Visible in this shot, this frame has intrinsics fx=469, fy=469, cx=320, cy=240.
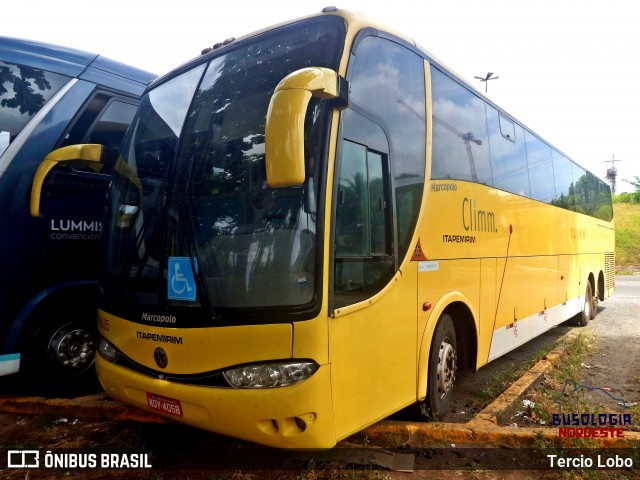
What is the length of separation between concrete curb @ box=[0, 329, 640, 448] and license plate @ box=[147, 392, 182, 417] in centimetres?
46

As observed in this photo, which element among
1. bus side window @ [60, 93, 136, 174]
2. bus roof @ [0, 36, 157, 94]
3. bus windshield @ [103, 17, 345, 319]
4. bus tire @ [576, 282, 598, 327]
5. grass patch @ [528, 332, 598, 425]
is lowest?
grass patch @ [528, 332, 598, 425]

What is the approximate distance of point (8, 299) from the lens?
14.6ft

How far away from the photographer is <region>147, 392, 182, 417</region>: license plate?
3135 millimetres

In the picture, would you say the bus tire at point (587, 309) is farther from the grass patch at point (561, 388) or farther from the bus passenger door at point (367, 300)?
the bus passenger door at point (367, 300)

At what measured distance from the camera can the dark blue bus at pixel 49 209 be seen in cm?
446

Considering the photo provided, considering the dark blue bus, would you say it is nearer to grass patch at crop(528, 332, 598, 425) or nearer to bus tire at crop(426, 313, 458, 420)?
bus tire at crop(426, 313, 458, 420)

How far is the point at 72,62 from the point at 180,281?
3.48 meters

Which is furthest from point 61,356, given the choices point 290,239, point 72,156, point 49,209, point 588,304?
point 588,304

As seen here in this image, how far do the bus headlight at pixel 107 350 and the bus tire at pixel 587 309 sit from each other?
9182 mm

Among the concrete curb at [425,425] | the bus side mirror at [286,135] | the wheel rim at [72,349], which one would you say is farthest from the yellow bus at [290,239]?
the wheel rim at [72,349]

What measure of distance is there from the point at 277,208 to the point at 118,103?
368cm

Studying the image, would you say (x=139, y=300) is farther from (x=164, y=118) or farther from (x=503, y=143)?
(x=503, y=143)

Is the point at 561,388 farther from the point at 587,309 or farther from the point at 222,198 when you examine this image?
the point at 587,309

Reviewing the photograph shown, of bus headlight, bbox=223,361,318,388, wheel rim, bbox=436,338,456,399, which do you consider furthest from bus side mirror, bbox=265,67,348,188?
wheel rim, bbox=436,338,456,399
